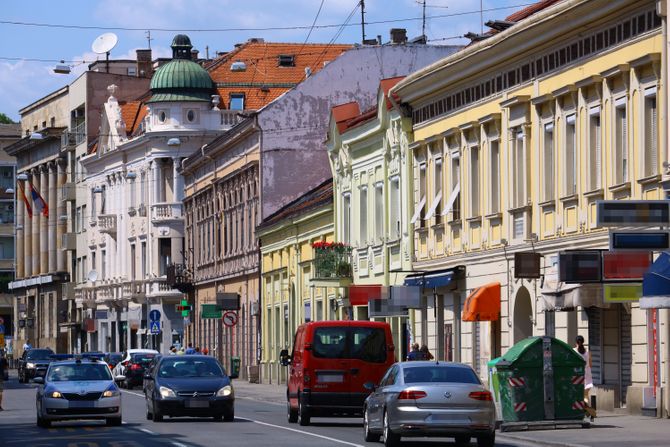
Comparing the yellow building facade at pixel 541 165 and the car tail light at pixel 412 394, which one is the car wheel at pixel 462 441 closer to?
the car tail light at pixel 412 394

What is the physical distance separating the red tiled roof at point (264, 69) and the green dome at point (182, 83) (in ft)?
6.37

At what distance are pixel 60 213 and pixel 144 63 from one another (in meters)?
11.3

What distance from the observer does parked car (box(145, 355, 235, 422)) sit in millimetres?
35094

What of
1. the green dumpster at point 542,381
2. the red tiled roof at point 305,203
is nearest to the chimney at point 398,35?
the red tiled roof at point 305,203

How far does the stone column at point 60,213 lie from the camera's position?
112 m

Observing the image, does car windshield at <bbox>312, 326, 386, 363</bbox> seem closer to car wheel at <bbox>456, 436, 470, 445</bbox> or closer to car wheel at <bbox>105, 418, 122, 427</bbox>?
car wheel at <bbox>105, 418, 122, 427</bbox>

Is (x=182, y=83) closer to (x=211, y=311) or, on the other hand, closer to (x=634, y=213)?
(x=211, y=311)

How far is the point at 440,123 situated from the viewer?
4519 centimetres

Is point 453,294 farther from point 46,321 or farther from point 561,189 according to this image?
point 46,321

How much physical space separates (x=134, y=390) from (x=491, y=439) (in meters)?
39.5

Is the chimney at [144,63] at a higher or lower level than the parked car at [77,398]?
higher

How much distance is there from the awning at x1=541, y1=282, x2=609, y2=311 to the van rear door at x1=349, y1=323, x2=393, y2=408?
3.45 metres

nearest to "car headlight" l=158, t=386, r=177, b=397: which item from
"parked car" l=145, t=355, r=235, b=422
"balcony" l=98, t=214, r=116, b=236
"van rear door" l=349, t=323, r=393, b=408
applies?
"parked car" l=145, t=355, r=235, b=422

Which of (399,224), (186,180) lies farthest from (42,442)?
(186,180)
